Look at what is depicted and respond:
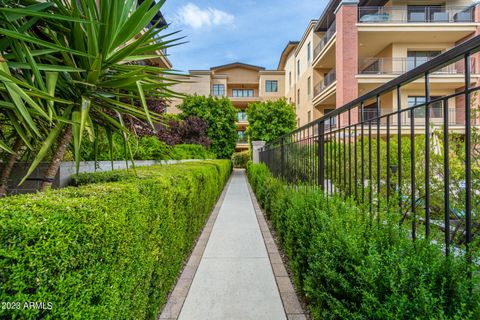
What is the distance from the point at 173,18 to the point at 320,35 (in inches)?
722

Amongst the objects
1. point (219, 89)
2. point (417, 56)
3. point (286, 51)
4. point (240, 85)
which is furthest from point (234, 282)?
point (240, 85)

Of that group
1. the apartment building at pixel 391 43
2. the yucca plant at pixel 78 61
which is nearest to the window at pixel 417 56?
the apartment building at pixel 391 43

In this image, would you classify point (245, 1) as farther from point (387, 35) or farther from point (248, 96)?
point (248, 96)

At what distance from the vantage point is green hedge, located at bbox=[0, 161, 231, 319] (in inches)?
39.4

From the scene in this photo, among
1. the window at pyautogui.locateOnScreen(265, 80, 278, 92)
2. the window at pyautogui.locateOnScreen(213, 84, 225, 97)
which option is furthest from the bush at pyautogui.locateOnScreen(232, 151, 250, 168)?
the window at pyautogui.locateOnScreen(265, 80, 278, 92)

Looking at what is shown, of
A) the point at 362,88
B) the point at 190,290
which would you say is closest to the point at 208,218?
the point at 190,290

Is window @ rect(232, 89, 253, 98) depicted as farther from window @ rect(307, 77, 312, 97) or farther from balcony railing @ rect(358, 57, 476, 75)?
balcony railing @ rect(358, 57, 476, 75)

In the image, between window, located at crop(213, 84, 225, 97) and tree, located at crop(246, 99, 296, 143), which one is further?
window, located at crop(213, 84, 225, 97)

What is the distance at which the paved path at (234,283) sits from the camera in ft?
8.39

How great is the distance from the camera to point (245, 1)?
11.8 meters

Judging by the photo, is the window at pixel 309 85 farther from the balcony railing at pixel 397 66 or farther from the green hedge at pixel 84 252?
the green hedge at pixel 84 252

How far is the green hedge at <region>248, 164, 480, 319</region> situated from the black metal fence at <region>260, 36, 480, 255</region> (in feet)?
0.46

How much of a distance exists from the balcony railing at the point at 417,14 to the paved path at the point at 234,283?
49.2ft

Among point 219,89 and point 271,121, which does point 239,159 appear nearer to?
point 219,89
